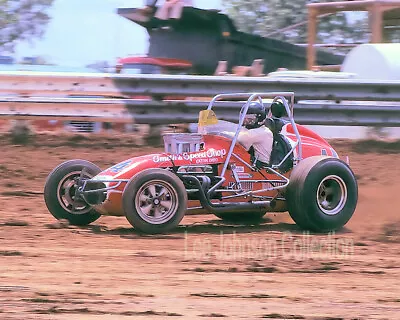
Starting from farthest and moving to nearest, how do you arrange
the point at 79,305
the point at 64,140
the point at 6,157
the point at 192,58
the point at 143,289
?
the point at 192,58, the point at 64,140, the point at 6,157, the point at 143,289, the point at 79,305

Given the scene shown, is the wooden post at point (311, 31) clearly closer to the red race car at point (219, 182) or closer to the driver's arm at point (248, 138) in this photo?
the red race car at point (219, 182)

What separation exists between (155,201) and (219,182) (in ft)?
2.23

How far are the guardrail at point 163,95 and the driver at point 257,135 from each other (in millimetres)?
3030

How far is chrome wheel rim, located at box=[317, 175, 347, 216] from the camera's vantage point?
7.62 m

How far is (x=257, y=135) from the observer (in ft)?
25.2

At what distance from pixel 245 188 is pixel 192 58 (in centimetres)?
972

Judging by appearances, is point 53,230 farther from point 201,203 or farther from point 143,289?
point 143,289

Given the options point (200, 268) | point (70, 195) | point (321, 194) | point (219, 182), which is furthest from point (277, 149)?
point (200, 268)

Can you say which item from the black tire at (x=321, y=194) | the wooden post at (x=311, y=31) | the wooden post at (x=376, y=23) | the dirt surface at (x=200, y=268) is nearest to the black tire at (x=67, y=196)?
the dirt surface at (x=200, y=268)

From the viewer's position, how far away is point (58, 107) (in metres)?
10.9

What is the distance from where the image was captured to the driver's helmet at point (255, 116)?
7.79m

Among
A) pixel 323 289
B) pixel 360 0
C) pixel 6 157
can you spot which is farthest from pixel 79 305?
pixel 360 0

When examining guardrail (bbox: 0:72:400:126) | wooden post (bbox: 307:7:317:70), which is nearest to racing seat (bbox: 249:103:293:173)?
guardrail (bbox: 0:72:400:126)

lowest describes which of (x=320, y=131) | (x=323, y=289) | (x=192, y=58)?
(x=323, y=289)
